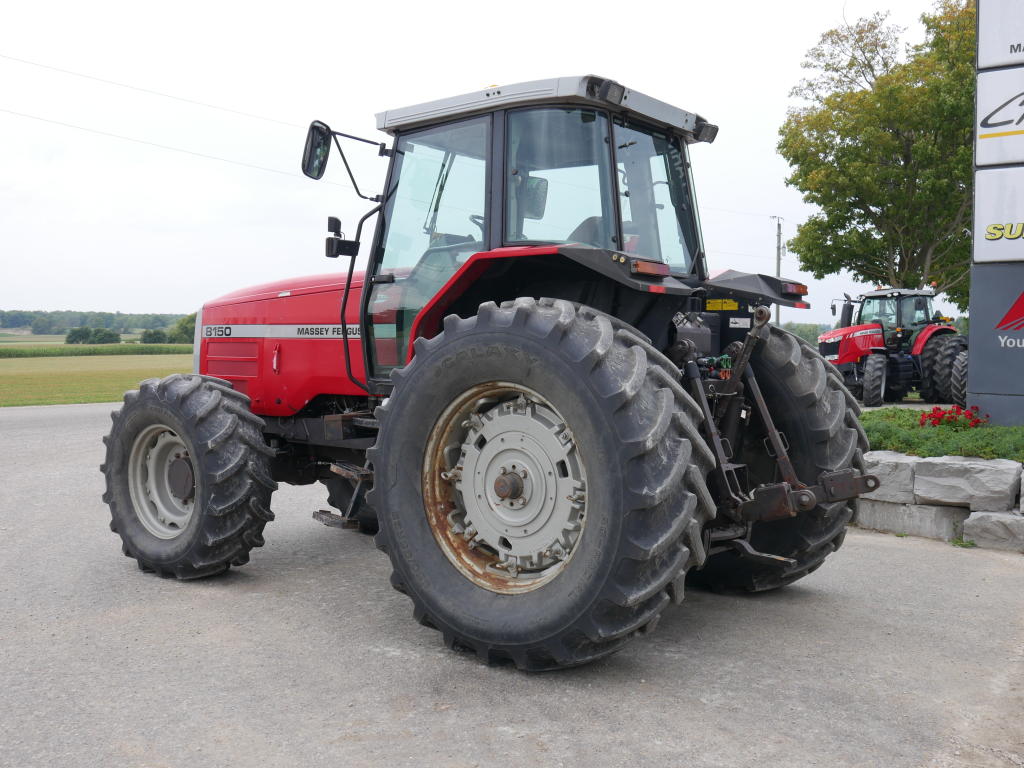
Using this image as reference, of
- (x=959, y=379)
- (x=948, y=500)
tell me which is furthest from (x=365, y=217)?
(x=959, y=379)

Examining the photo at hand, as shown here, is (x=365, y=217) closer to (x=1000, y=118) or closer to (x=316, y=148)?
(x=316, y=148)

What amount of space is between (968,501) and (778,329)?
296cm

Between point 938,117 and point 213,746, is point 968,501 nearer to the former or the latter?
point 213,746

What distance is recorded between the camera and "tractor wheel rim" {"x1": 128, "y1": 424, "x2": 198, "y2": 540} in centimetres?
570

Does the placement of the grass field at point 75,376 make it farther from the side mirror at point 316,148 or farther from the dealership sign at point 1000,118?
the dealership sign at point 1000,118

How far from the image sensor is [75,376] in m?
32.4

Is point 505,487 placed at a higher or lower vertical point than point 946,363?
lower

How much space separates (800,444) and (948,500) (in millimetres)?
2796

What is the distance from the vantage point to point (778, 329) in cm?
501

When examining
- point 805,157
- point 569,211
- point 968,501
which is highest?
point 805,157

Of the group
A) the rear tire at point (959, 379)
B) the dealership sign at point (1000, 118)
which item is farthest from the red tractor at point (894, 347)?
the dealership sign at point (1000, 118)

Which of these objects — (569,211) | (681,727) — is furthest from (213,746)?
(569,211)

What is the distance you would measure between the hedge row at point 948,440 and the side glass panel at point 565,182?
4394 mm

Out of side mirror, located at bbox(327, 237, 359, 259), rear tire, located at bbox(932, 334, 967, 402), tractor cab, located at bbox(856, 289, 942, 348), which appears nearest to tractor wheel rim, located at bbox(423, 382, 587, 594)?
side mirror, located at bbox(327, 237, 359, 259)
